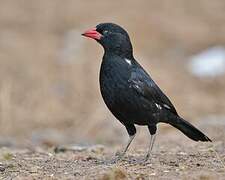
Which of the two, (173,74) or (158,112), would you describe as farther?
(173,74)

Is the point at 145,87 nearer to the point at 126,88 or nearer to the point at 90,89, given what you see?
the point at 126,88

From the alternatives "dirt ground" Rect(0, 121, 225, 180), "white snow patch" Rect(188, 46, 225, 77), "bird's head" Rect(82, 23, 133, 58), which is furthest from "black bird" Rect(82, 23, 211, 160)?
"white snow patch" Rect(188, 46, 225, 77)

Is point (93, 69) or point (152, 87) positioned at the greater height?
point (93, 69)

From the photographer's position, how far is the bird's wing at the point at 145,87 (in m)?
7.49

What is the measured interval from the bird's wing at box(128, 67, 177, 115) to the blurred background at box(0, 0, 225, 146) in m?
2.53

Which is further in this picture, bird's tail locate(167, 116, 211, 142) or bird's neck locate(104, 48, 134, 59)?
bird's tail locate(167, 116, 211, 142)

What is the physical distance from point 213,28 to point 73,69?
606cm

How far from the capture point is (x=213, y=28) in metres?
21.9

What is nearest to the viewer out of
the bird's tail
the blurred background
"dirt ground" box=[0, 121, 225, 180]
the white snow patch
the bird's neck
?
"dirt ground" box=[0, 121, 225, 180]

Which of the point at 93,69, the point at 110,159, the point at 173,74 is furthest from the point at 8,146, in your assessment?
the point at 173,74

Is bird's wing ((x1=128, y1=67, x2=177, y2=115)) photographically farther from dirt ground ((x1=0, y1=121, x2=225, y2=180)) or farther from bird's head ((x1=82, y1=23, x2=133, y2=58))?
dirt ground ((x1=0, y1=121, x2=225, y2=180))

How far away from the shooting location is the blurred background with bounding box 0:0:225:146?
1323 centimetres

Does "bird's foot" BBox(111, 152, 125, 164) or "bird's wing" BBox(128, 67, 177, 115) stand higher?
"bird's wing" BBox(128, 67, 177, 115)

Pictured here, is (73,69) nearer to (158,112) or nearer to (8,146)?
(8,146)
